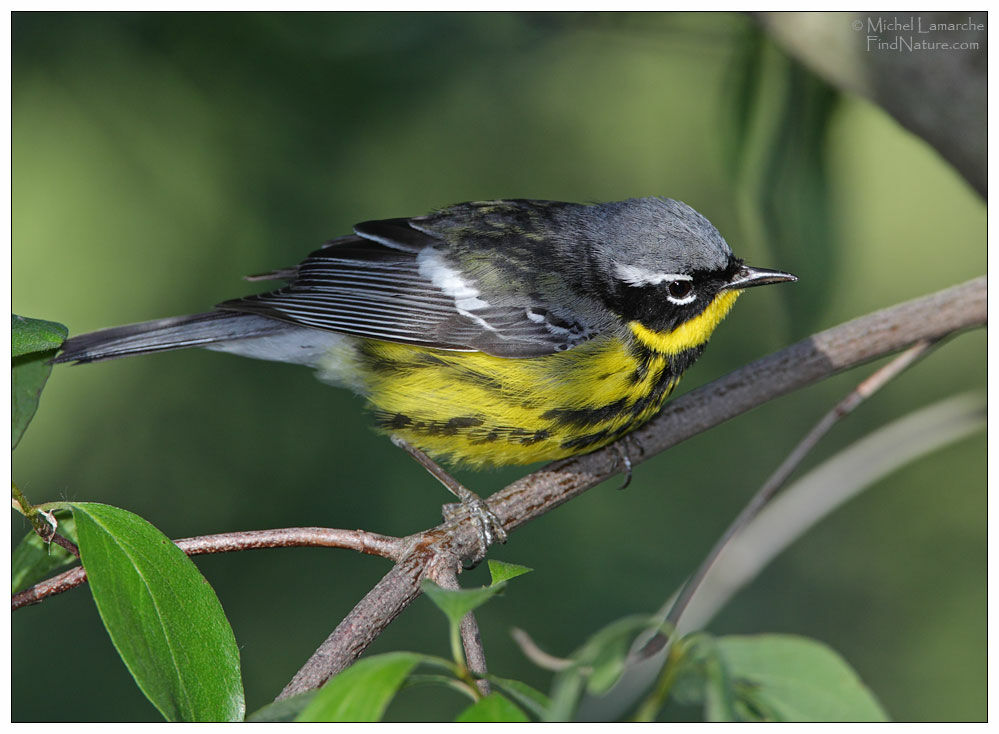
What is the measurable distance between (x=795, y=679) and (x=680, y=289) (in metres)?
1.41

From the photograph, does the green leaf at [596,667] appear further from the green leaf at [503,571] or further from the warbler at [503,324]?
the warbler at [503,324]

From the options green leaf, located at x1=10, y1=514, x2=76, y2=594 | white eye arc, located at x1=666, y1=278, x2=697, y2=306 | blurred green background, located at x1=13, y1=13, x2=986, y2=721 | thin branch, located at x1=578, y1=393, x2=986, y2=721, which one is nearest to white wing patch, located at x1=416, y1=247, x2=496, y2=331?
white eye arc, located at x1=666, y1=278, x2=697, y2=306

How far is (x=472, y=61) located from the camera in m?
3.45

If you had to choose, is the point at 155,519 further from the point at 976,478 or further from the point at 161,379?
the point at 976,478

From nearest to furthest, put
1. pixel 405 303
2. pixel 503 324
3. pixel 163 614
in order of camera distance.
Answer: pixel 163 614 < pixel 503 324 < pixel 405 303

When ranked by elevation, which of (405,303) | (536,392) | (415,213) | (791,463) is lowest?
(791,463)

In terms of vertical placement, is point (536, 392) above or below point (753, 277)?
below

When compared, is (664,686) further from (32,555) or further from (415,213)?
(415,213)

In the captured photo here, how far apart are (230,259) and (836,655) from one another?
290 centimetres

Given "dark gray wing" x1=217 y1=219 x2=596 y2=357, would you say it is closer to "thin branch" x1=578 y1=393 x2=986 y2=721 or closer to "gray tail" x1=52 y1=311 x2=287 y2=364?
"gray tail" x1=52 y1=311 x2=287 y2=364

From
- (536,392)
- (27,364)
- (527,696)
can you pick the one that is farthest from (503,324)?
(527,696)

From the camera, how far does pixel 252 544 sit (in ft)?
5.65

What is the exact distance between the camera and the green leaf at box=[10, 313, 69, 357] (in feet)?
5.46

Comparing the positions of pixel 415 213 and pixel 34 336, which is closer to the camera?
pixel 34 336
